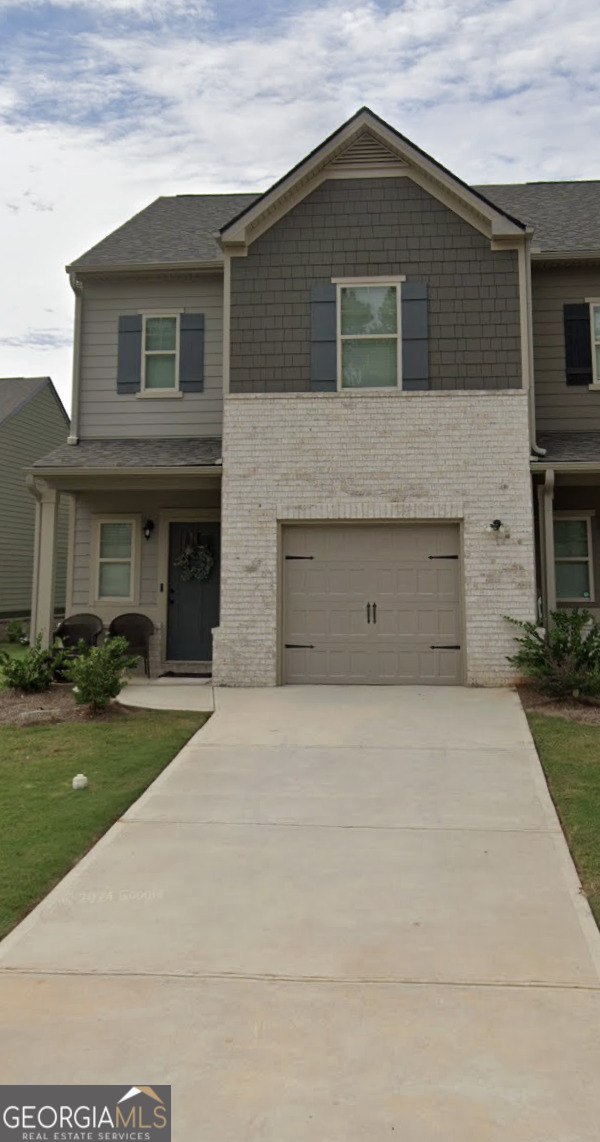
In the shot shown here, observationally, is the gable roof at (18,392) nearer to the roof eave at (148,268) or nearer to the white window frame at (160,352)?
the roof eave at (148,268)

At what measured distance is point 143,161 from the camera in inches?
518

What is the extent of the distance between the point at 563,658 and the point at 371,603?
8.50 ft

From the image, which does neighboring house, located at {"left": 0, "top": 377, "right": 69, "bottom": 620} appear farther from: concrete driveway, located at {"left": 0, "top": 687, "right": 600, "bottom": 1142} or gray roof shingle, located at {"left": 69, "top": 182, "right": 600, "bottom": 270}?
concrete driveway, located at {"left": 0, "top": 687, "right": 600, "bottom": 1142}

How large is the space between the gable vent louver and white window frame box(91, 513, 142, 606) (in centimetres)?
616

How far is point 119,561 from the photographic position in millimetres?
12062

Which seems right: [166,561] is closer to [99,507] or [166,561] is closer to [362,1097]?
[99,507]

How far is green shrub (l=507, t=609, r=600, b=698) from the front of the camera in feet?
27.9

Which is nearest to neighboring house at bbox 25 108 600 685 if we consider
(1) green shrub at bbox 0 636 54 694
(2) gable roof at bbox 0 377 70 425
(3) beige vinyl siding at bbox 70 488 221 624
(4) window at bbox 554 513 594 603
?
(4) window at bbox 554 513 594 603

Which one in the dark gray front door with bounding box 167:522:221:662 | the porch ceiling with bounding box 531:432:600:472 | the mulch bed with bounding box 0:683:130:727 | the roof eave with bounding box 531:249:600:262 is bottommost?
the mulch bed with bounding box 0:683:130:727

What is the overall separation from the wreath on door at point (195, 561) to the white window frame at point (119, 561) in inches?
28.4

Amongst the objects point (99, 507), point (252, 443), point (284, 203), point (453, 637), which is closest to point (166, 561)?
point (99, 507)

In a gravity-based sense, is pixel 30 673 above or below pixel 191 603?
below

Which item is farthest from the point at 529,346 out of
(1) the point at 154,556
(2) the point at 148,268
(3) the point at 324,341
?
(1) the point at 154,556

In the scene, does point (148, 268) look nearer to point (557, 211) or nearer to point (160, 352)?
point (160, 352)
